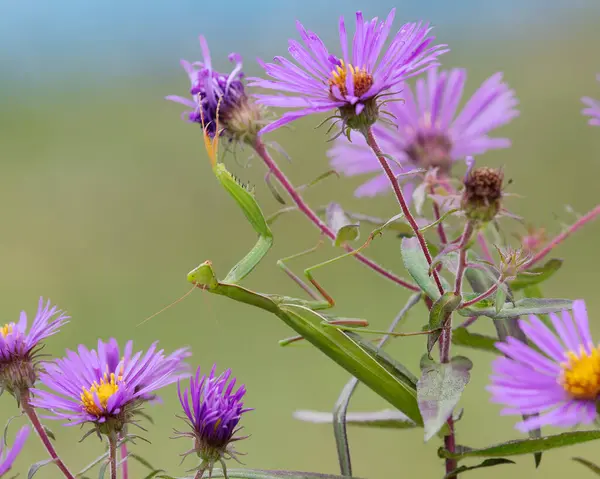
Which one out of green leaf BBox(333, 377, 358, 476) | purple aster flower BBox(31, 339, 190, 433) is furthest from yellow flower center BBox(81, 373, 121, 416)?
green leaf BBox(333, 377, 358, 476)

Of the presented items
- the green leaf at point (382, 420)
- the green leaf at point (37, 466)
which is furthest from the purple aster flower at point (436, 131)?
the green leaf at point (37, 466)

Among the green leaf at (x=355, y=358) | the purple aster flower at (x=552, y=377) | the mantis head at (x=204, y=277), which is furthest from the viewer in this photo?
the mantis head at (x=204, y=277)

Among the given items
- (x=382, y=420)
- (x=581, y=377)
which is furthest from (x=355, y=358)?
(x=581, y=377)

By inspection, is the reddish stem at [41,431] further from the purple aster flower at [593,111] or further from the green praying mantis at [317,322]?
the purple aster flower at [593,111]

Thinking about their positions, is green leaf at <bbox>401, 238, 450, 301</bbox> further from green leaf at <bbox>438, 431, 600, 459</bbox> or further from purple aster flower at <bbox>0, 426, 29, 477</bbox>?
purple aster flower at <bbox>0, 426, 29, 477</bbox>

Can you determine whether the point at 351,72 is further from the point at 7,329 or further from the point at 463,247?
the point at 7,329
